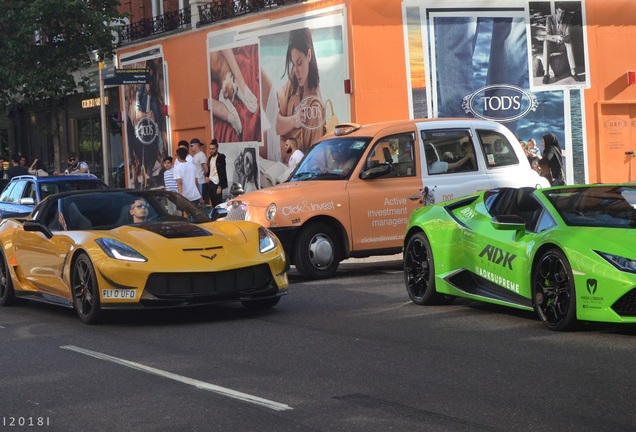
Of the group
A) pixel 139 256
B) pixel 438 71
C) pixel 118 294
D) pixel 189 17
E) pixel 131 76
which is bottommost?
pixel 118 294

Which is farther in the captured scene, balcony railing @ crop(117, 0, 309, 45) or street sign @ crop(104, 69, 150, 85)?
balcony railing @ crop(117, 0, 309, 45)

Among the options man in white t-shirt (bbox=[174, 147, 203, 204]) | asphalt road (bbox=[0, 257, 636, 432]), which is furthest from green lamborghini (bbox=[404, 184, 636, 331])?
man in white t-shirt (bbox=[174, 147, 203, 204])

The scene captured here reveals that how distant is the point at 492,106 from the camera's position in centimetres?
2627

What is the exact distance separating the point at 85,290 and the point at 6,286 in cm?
241

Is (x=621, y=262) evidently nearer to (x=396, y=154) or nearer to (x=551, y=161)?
(x=396, y=154)

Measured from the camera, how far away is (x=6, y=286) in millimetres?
13000

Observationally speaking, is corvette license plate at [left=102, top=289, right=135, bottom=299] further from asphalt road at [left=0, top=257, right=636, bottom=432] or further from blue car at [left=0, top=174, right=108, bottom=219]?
blue car at [left=0, top=174, right=108, bottom=219]

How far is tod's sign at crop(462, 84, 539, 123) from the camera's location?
2612 cm

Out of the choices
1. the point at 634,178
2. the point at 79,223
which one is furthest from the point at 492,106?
the point at 79,223

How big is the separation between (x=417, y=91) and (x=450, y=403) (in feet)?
63.7

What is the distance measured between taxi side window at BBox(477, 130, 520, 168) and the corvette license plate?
21.0 feet

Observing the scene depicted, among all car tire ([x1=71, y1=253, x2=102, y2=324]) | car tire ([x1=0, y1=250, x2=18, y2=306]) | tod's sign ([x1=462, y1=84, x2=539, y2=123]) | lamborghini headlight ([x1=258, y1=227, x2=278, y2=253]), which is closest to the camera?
car tire ([x1=71, y1=253, x2=102, y2=324])

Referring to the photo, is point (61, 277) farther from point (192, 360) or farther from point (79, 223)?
point (192, 360)

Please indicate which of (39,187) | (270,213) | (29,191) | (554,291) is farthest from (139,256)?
(29,191)
